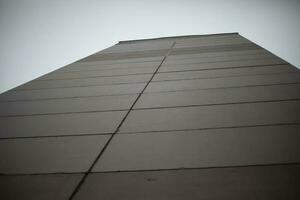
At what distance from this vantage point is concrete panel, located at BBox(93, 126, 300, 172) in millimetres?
1375

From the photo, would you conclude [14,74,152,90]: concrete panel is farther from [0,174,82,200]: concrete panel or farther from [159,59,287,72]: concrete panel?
[0,174,82,200]: concrete panel

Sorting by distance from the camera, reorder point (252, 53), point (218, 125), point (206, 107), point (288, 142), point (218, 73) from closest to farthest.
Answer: point (288, 142)
point (218, 125)
point (206, 107)
point (218, 73)
point (252, 53)

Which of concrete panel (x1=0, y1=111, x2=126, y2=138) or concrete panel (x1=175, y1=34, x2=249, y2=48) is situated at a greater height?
concrete panel (x1=0, y1=111, x2=126, y2=138)

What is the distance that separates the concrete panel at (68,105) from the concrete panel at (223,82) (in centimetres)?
37

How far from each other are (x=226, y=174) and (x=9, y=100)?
2.36 metres

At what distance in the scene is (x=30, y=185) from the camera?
1.31 metres

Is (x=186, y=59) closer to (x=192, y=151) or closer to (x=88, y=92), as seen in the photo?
(x=88, y=92)

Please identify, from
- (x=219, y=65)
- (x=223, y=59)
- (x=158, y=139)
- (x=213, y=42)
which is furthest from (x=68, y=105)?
(x=213, y=42)

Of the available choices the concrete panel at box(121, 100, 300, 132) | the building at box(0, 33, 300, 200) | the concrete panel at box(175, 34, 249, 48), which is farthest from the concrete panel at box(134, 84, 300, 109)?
the concrete panel at box(175, 34, 249, 48)

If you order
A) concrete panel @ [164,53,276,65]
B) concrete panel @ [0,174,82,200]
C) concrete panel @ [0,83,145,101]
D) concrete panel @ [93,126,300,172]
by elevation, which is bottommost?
concrete panel @ [164,53,276,65]

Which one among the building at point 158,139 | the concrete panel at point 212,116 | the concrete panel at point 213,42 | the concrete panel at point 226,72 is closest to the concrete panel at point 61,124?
the building at point 158,139

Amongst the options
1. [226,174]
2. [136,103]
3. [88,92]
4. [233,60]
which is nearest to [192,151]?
[226,174]

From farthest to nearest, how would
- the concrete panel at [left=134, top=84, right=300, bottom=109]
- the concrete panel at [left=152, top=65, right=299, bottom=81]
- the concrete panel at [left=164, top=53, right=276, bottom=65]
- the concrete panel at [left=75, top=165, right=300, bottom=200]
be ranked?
the concrete panel at [left=164, top=53, right=276, bottom=65]
the concrete panel at [left=152, top=65, right=299, bottom=81]
the concrete panel at [left=134, top=84, right=300, bottom=109]
the concrete panel at [left=75, top=165, right=300, bottom=200]

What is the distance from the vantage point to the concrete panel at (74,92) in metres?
2.93
